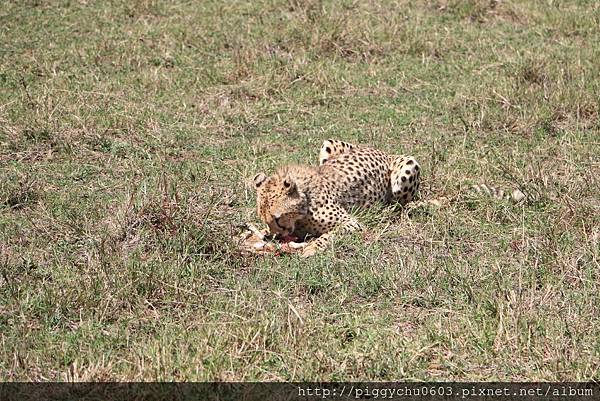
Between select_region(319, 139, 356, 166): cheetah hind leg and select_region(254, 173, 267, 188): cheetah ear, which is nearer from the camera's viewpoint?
select_region(254, 173, 267, 188): cheetah ear

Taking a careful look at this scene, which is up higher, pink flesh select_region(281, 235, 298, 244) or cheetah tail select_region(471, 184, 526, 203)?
cheetah tail select_region(471, 184, 526, 203)

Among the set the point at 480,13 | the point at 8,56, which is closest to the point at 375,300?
the point at 8,56

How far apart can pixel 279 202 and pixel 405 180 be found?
1.16 m

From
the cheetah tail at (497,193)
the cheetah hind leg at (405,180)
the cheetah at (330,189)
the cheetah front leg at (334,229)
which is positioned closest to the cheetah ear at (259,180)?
the cheetah at (330,189)

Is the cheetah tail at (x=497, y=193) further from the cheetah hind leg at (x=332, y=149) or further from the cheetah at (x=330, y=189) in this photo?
the cheetah hind leg at (x=332, y=149)

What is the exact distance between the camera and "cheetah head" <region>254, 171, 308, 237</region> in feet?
21.5

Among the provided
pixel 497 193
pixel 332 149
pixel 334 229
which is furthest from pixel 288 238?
pixel 497 193

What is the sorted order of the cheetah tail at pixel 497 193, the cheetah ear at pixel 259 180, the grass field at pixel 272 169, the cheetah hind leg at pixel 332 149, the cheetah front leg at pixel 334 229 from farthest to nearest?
the cheetah hind leg at pixel 332 149
the cheetah tail at pixel 497 193
the cheetah ear at pixel 259 180
the cheetah front leg at pixel 334 229
the grass field at pixel 272 169

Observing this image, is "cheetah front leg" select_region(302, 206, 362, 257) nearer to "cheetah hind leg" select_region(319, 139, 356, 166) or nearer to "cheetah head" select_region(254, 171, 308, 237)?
"cheetah head" select_region(254, 171, 308, 237)

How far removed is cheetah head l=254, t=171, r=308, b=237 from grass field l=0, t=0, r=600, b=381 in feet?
1.11

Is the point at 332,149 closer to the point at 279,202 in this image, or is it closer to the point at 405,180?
the point at 405,180

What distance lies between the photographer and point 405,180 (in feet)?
24.0

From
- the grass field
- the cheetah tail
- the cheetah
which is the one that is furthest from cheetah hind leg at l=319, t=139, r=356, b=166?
the cheetah tail

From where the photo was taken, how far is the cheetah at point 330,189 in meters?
6.61
